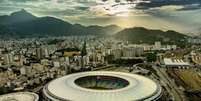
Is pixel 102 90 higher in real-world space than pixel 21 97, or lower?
higher

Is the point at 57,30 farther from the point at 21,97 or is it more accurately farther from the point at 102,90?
the point at 102,90

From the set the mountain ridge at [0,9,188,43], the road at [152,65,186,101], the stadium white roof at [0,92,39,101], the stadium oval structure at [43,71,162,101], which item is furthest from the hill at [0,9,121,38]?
the stadium white roof at [0,92,39,101]

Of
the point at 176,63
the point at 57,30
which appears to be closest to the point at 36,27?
the point at 57,30

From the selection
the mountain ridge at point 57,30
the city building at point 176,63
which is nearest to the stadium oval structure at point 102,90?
the city building at point 176,63

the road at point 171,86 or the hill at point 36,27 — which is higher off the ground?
the hill at point 36,27

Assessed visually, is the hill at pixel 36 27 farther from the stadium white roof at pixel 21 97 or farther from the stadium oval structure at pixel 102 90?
the stadium white roof at pixel 21 97

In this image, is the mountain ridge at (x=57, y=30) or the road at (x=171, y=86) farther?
the mountain ridge at (x=57, y=30)

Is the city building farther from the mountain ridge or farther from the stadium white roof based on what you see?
the mountain ridge
